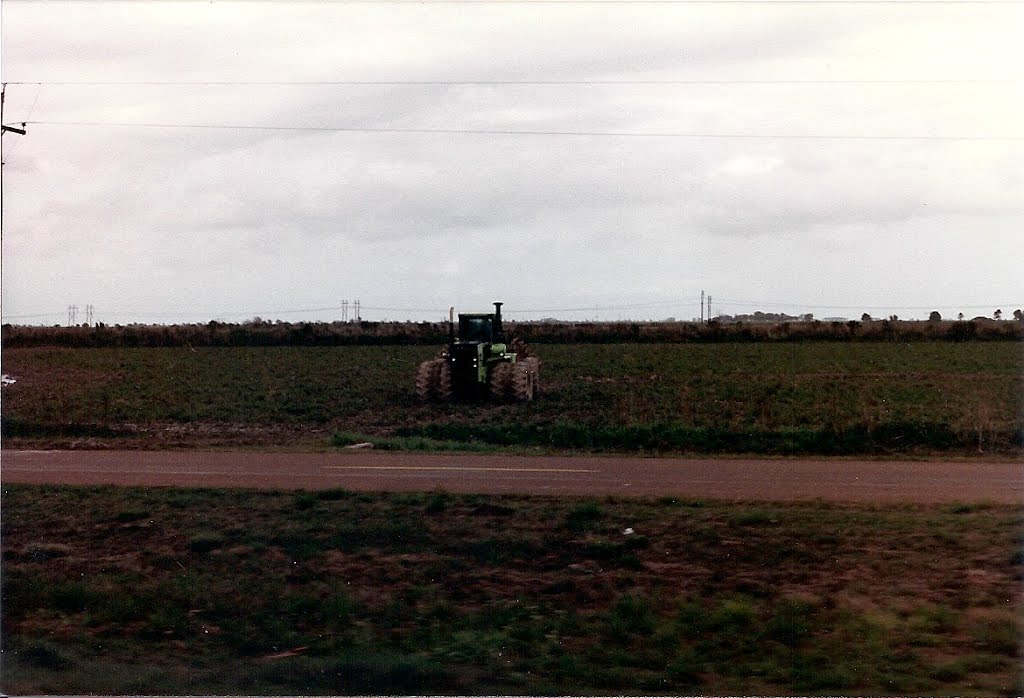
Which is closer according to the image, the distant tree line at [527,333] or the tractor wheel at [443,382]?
the tractor wheel at [443,382]

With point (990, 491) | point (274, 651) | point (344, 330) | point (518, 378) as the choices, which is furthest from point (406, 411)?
point (344, 330)

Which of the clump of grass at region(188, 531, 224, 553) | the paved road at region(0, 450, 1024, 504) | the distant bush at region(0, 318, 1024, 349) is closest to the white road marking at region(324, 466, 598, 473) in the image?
the paved road at region(0, 450, 1024, 504)

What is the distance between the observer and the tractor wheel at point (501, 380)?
103ft

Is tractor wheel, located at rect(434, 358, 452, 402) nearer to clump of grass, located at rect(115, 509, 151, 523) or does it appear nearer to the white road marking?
the white road marking

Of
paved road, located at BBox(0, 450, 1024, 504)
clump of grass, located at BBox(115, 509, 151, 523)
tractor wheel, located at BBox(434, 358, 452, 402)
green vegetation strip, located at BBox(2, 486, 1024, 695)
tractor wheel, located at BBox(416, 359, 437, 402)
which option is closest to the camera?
green vegetation strip, located at BBox(2, 486, 1024, 695)

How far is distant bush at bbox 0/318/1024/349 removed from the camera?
6594 cm

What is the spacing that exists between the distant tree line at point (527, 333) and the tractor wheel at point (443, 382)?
30.6m

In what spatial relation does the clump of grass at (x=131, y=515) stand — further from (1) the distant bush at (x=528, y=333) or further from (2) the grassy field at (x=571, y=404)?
(1) the distant bush at (x=528, y=333)

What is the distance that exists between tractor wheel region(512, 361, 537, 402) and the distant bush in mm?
30800

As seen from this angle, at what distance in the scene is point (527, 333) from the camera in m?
68.8

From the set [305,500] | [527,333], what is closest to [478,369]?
[305,500]

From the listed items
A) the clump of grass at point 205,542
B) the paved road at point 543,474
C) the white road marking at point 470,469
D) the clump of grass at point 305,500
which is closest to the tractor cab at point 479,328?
the paved road at point 543,474

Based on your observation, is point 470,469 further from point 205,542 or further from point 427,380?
point 427,380

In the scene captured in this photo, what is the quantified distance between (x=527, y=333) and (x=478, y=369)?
120 ft
